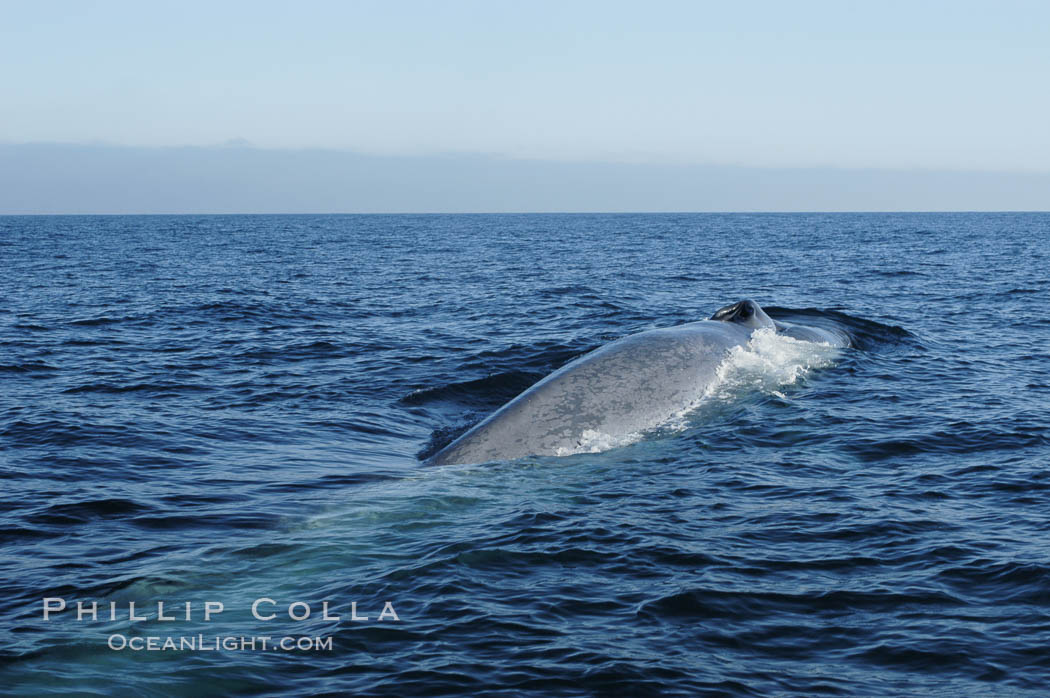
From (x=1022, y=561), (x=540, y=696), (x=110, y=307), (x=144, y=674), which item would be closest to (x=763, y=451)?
(x=1022, y=561)

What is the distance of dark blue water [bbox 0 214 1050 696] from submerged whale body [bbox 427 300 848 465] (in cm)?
41

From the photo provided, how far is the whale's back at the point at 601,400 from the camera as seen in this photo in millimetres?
12984

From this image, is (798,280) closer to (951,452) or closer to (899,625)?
(951,452)

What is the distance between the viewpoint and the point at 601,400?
1396 centimetres

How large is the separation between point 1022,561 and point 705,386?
6657 mm

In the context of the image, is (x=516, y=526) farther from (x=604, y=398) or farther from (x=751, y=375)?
(x=751, y=375)

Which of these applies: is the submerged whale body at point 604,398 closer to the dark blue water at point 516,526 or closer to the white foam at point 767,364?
the white foam at point 767,364

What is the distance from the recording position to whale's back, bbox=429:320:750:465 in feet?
42.6

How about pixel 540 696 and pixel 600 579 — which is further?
pixel 600 579

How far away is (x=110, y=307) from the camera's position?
112ft

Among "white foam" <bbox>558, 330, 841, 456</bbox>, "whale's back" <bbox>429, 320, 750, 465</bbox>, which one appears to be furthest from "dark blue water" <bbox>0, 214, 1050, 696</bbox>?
"whale's back" <bbox>429, 320, 750, 465</bbox>

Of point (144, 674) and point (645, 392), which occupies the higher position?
point (645, 392)

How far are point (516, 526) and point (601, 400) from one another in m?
3.86

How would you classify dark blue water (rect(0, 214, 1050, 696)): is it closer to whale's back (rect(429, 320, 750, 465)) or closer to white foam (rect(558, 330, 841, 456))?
white foam (rect(558, 330, 841, 456))
